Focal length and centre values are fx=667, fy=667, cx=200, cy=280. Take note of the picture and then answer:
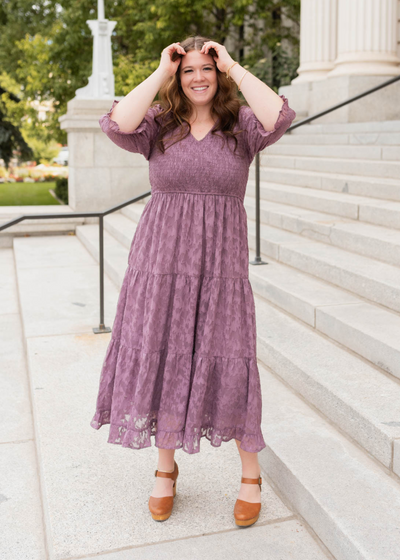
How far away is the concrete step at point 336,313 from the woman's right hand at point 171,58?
1864mm

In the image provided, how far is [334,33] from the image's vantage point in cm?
1126

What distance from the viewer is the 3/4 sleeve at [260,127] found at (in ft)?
8.36

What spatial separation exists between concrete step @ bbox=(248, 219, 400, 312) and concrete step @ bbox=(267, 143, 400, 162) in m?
1.60

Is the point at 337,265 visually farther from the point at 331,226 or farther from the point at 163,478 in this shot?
the point at 163,478

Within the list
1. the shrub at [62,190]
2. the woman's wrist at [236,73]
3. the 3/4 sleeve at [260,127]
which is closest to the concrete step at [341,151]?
the 3/4 sleeve at [260,127]

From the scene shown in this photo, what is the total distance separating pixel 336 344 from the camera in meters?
4.07

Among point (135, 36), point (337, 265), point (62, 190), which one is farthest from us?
point (135, 36)

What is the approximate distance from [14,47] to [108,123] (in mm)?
19175

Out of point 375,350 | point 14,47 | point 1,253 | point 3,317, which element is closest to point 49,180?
point 14,47

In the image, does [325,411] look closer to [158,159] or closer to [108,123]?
[158,159]

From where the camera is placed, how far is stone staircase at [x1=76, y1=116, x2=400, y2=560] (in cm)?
273

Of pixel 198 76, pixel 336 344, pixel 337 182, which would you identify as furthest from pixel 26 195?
pixel 198 76

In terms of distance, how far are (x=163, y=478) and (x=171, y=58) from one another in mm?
1735

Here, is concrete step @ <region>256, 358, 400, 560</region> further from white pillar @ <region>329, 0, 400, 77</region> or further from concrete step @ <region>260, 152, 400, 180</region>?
white pillar @ <region>329, 0, 400, 77</region>
